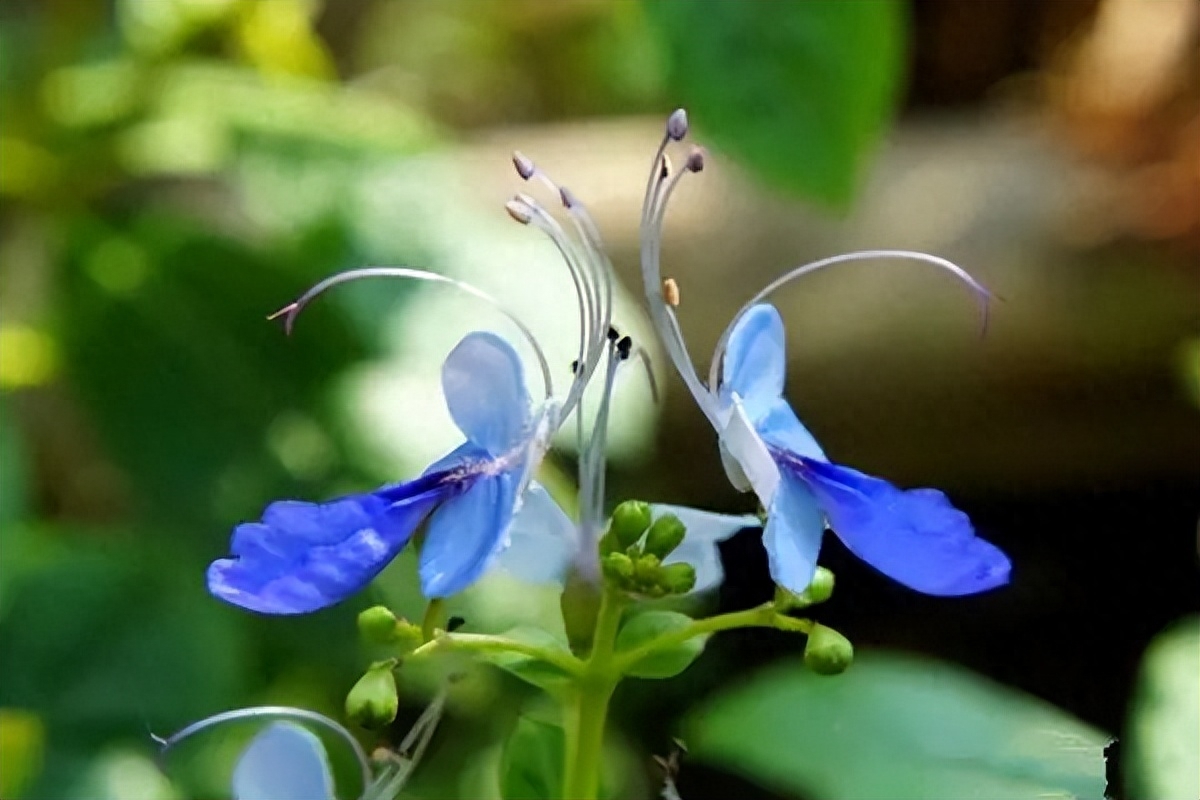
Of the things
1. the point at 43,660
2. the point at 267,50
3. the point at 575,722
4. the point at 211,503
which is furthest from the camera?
the point at 267,50

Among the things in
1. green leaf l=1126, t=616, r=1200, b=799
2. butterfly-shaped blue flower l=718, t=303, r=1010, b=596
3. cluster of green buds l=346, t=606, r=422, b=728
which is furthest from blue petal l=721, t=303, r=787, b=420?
green leaf l=1126, t=616, r=1200, b=799

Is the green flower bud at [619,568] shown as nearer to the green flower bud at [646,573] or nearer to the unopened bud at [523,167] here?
the green flower bud at [646,573]

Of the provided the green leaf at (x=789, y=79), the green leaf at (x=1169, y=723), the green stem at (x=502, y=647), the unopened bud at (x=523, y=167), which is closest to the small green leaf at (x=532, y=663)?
the green stem at (x=502, y=647)

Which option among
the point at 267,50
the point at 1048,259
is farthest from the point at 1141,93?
the point at 267,50

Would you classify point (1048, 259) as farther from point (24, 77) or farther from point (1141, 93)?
point (24, 77)

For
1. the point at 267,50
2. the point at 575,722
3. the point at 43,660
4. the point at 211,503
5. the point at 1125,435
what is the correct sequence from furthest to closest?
the point at 1125,435 < the point at 267,50 < the point at 211,503 < the point at 43,660 < the point at 575,722

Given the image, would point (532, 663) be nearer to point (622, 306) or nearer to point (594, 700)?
point (594, 700)

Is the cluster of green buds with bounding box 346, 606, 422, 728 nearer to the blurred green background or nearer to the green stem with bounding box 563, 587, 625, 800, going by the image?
the green stem with bounding box 563, 587, 625, 800
